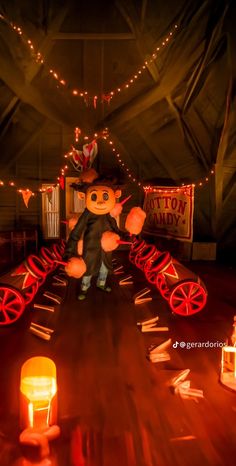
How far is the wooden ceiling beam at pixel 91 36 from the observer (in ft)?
21.7

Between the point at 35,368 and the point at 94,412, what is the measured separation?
58cm

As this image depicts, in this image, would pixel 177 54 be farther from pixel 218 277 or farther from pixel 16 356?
pixel 16 356

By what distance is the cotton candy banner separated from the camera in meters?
8.39

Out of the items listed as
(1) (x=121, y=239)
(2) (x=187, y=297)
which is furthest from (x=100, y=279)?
(2) (x=187, y=297)

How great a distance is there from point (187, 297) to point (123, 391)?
181cm

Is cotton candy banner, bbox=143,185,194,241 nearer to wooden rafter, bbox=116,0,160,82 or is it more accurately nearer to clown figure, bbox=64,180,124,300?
wooden rafter, bbox=116,0,160,82

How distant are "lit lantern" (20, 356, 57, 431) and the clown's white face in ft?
10.0

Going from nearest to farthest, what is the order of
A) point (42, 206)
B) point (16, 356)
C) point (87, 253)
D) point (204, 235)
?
point (16, 356) → point (87, 253) → point (204, 235) → point (42, 206)

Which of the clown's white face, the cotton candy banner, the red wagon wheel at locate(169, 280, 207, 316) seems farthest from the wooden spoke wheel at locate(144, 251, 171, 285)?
the cotton candy banner

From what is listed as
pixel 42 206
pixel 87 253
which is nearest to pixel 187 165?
pixel 42 206

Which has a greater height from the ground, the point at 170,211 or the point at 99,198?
the point at 99,198

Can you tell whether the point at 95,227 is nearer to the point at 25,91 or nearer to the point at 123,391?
the point at 123,391

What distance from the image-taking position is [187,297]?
423cm

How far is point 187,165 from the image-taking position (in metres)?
9.12
